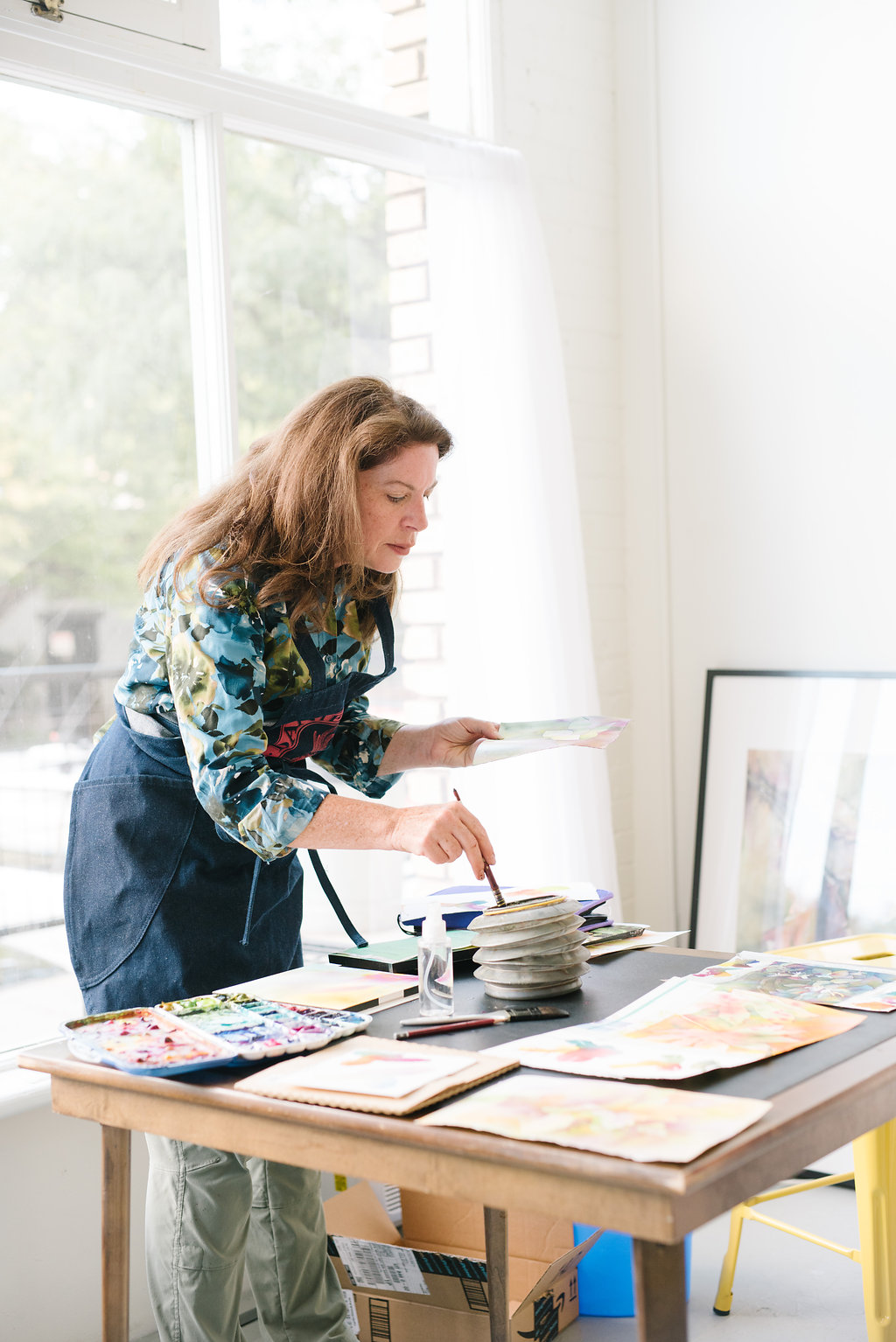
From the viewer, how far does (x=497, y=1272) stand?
6.76 feet

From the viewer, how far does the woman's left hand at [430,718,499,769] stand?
2.21 meters

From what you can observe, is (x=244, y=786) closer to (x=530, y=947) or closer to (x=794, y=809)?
(x=530, y=947)

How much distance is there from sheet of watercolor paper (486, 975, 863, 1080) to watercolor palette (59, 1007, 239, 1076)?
326mm

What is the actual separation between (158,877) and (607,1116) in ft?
2.89

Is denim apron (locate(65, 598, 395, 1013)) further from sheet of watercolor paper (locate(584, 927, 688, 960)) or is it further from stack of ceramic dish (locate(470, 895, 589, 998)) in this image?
sheet of watercolor paper (locate(584, 927, 688, 960))

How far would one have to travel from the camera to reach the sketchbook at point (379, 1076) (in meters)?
1.37

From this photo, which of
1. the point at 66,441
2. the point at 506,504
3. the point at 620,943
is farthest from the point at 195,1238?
the point at 506,504

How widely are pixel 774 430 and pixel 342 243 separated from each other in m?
1.20

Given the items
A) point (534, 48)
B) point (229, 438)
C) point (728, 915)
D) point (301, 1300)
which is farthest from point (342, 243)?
point (301, 1300)

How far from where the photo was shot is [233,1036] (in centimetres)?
158

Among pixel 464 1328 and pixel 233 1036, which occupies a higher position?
pixel 233 1036

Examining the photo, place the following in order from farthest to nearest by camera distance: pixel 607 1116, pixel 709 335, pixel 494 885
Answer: pixel 709 335, pixel 494 885, pixel 607 1116

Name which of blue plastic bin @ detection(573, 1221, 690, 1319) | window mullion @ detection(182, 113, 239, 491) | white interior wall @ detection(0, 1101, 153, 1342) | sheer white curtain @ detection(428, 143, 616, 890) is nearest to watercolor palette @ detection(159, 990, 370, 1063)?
white interior wall @ detection(0, 1101, 153, 1342)

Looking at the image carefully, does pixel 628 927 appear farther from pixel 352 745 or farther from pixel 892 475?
pixel 892 475
